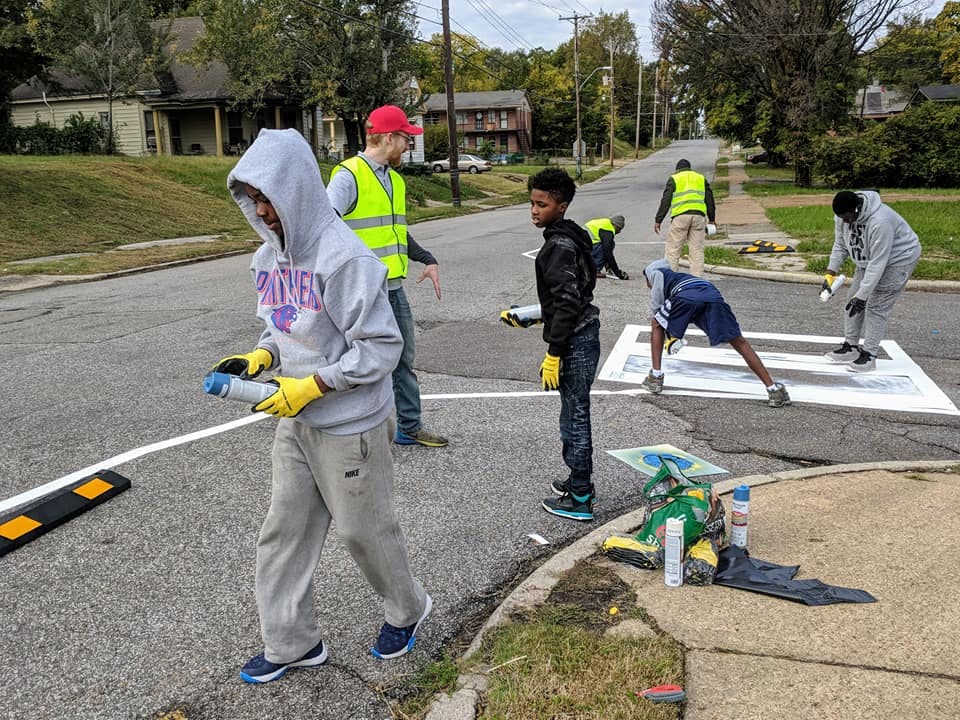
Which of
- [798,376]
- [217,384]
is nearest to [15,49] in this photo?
[798,376]

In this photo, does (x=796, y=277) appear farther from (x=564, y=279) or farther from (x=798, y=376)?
(x=564, y=279)

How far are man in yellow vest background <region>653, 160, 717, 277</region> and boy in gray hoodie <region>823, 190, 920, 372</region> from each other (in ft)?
11.7

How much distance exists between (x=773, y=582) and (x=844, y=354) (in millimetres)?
4974

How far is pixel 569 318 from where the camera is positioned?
4.12m

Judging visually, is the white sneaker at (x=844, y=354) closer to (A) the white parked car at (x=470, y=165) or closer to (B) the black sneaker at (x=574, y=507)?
(B) the black sneaker at (x=574, y=507)

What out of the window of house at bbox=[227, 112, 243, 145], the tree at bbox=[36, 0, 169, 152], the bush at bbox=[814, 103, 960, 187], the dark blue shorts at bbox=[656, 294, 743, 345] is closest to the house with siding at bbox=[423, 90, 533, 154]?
the window of house at bbox=[227, 112, 243, 145]

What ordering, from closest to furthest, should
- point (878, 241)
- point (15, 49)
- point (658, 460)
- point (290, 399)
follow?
point (290, 399) < point (658, 460) < point (878, 241) < point (15, 49)

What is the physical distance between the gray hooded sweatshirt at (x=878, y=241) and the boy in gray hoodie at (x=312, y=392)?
223 inches

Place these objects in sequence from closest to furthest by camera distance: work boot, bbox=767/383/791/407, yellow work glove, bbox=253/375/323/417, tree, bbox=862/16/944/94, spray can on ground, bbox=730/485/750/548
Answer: yellow work glove, bbox=253/375/323/417 < spray can on ground, bbox=730/485/750/548 < work boot, bbox=767/383/791/407 < tree, bbox=862/16/944/94

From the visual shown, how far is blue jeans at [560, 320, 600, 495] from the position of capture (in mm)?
4285

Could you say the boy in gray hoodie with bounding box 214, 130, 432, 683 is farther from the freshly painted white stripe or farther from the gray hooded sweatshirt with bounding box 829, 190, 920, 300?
the gray hooded sweatshirt with bounding box 829, 190, 920, 300

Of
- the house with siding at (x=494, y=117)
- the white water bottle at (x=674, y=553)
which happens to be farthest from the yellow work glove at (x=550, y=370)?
the house with siding at (x=494, y=117)

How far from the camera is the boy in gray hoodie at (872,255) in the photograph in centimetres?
709

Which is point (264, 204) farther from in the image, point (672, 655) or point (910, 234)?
point (910, 234)
